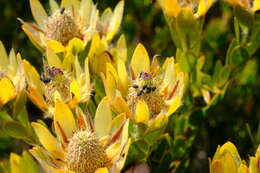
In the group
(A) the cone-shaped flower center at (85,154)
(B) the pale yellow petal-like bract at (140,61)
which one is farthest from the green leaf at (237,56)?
(A) the cone-shaped flower center at (85,154)

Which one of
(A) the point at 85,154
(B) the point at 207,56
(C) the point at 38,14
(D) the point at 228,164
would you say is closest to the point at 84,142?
(A) the point at 85,154

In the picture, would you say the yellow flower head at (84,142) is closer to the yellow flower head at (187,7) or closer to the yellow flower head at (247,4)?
the yellow flower head at (187,7)

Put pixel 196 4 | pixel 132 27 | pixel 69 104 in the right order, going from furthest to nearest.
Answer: pixel 132 27
pixel 196 4
pixel 69 104

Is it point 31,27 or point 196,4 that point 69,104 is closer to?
point 31,27

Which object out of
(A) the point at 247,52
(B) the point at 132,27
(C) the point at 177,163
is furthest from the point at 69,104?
(B) the point at 132,27

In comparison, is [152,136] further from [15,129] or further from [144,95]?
[15,129]
